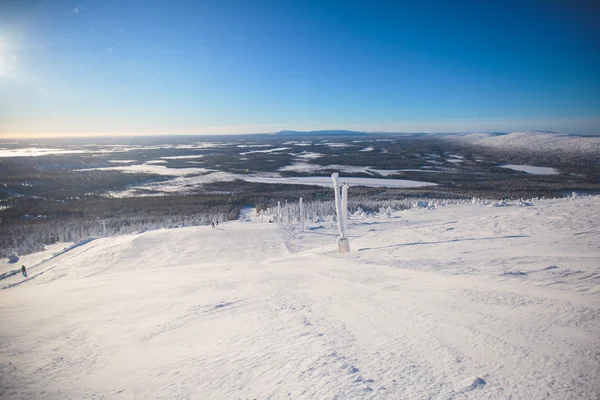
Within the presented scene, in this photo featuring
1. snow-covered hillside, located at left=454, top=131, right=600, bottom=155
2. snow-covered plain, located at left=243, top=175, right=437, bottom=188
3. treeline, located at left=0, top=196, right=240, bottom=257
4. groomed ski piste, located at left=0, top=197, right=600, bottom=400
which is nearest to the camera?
groomed ski piste, located at left=0, top=197, right=600, bottom=400

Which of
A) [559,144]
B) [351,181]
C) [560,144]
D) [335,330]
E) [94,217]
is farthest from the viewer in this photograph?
[559,144]

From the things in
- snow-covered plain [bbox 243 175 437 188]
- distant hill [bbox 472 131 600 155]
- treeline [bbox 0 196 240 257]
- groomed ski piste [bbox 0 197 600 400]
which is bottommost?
treeline [bbox 0 196 240 257]

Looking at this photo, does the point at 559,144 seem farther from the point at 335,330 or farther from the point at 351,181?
the point at 335,330

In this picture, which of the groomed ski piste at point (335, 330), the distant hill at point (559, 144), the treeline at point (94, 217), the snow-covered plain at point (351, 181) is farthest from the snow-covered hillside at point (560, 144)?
the groomed ski piste at point (335, 330)

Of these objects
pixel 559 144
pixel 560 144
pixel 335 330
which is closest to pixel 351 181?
pixel 335 330

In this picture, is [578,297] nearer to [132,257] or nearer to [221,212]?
[132,257]

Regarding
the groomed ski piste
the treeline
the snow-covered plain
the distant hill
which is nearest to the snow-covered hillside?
the distant hill

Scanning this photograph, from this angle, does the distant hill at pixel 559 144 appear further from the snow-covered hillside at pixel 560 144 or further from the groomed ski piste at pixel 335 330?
the groomed ski piste at pixel 335 330

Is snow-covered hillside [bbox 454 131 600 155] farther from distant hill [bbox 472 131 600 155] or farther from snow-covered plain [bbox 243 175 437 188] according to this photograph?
snow-covered plain [bbox 243 175 437 188]
